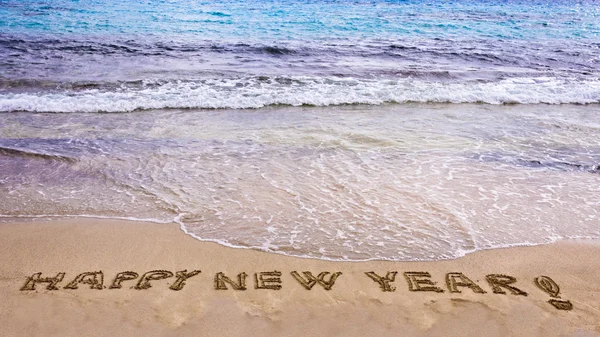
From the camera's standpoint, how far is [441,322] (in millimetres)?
3230

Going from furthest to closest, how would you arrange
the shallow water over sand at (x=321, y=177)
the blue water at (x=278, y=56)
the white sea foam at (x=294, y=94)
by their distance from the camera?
the blue water at (x=278, y=56) → the white sea foam at (x=294, y=94) → the shallow water over sand at (x=321, y=177)

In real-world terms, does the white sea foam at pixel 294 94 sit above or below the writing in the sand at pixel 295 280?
above

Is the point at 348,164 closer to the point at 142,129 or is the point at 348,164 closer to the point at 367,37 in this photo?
the point at 142,129

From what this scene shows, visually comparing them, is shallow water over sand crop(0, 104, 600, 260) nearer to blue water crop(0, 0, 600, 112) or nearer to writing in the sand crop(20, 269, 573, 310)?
writing in the sand crop(20, 269, 573, 310)

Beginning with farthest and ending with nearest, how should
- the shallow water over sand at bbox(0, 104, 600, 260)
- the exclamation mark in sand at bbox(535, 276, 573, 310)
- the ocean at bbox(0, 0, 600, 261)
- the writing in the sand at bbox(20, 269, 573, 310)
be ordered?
the ocean at bbox(0, 0, 600, 261)
the shallow water over sand at bbox(0, 104, 600, 260)
the writing in the sand at bbox(20, 269, 573, 310)
the exclamation mark in sand at bbox(535, 276, 573, 310)

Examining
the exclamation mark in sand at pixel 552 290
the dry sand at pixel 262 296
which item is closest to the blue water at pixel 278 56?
the dry sand at pixel 262 296

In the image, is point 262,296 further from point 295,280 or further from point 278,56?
point 278,56

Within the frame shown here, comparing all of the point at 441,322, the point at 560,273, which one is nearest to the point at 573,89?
the point at 560,273

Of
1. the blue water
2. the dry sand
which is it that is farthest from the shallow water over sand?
the blue water

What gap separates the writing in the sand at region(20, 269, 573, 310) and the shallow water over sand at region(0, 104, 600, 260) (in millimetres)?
316

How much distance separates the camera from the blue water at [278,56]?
9.24 m

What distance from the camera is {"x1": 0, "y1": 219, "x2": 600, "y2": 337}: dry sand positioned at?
3.17m

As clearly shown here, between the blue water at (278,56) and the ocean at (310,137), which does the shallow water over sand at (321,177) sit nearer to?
the ocean at (310,137)

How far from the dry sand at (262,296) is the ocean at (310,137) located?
0.25m
